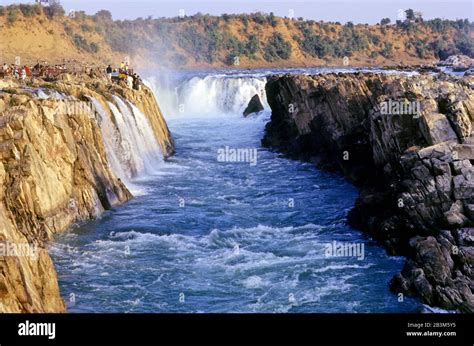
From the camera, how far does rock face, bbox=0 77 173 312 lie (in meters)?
15.2

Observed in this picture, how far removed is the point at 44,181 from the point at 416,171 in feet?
35.2

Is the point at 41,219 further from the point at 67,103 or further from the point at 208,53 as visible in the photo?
the point at 208,53

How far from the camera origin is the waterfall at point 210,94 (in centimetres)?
6612

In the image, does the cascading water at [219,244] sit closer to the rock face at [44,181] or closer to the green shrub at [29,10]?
the rock face at [44,181]

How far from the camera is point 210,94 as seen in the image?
67750 mm

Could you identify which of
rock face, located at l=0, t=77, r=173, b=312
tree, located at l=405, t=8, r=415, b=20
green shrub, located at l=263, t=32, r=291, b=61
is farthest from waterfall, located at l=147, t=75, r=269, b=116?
tree, located at l=405, t=8, r=415, b=20

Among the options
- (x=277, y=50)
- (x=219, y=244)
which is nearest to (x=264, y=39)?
(x=277, y=50)

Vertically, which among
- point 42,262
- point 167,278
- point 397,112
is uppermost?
point 397,112

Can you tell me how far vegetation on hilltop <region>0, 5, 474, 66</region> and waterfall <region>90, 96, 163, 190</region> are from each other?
74.5 m

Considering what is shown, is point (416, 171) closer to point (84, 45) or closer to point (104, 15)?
point (84, 45)

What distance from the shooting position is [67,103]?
2783cm

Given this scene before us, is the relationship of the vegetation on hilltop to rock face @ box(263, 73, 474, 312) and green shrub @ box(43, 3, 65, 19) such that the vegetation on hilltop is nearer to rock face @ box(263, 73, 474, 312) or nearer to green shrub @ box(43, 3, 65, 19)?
green shrub @ box(43, 3, 65, 19)
